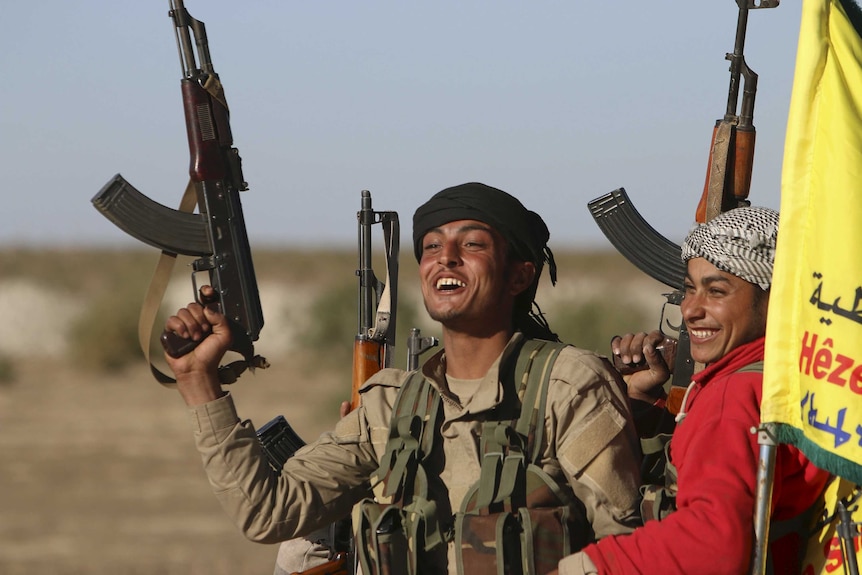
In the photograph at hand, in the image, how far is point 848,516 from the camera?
3881 mm

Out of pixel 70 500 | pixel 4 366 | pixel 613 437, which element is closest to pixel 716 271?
pixel 613 437

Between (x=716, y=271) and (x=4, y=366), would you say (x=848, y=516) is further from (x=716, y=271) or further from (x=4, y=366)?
(x=4, y=366)

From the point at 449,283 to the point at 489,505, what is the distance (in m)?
0.85

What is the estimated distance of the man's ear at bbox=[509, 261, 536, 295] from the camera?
485cm

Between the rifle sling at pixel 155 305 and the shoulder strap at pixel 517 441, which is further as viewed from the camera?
the rifle sling at pixel 155 305

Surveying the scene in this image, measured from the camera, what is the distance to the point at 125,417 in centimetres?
2633

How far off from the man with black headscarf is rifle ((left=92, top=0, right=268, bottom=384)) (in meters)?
0.89

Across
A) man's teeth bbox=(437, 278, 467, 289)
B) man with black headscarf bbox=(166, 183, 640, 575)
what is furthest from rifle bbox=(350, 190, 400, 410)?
man's teeth bbox=(437, 278, 467, 289)

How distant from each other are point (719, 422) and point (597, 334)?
23.4 meters

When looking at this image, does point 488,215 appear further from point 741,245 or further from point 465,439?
point 741,245

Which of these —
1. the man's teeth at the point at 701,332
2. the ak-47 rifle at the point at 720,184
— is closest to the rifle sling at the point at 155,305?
the ak-47 rifle at the point at 720,184

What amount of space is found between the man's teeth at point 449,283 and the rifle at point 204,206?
1.20 m

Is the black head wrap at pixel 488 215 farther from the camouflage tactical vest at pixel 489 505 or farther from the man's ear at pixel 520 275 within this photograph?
the camouflage tactical vest at pixel 489 505

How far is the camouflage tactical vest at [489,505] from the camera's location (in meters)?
4.31
